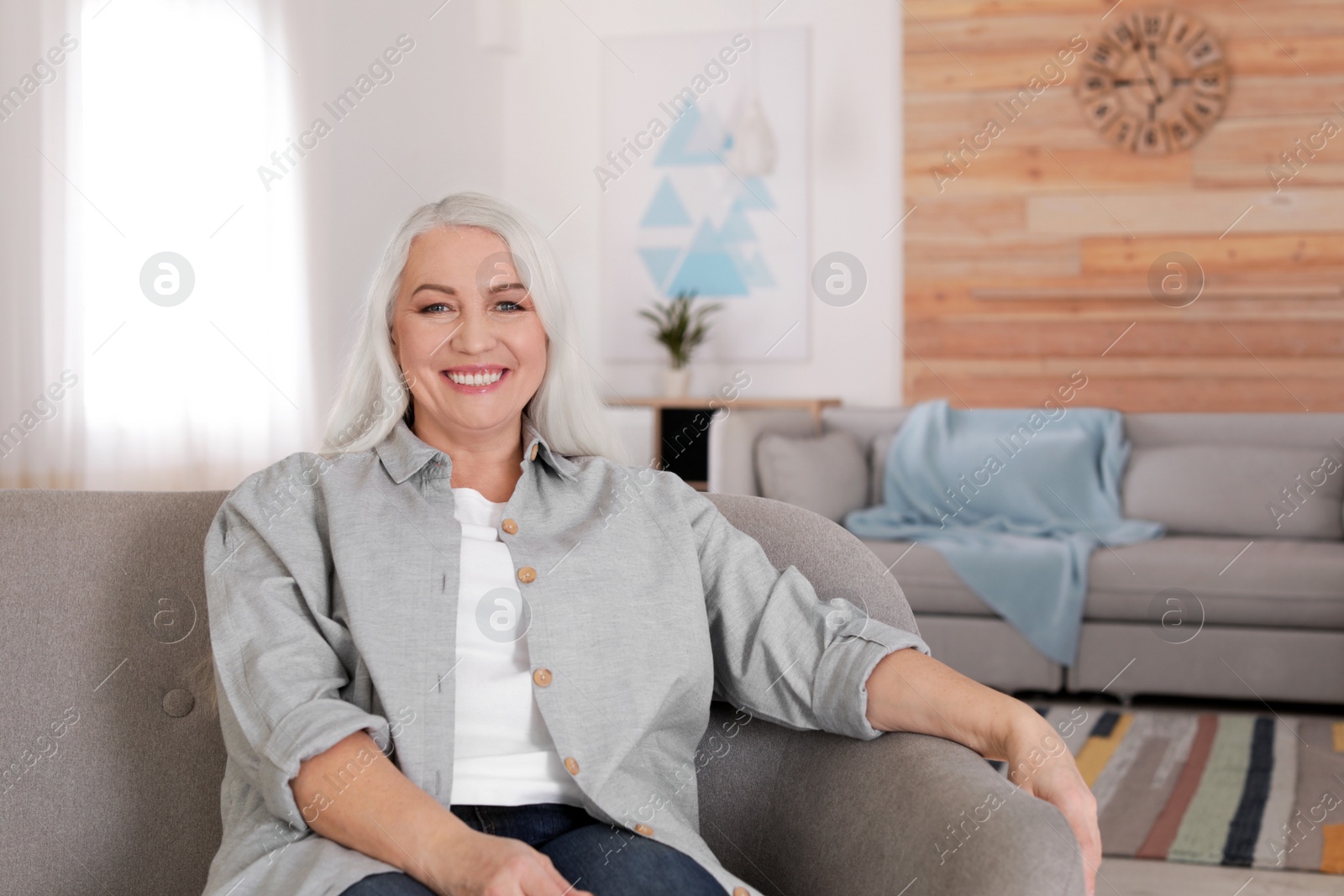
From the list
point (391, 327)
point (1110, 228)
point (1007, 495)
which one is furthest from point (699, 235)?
point (391, 327)

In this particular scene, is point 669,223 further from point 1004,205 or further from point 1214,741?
point 1214,741

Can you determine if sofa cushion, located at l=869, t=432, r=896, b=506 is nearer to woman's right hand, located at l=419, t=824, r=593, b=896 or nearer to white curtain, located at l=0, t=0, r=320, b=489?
white curtain, located at l=0, t=0, r=320, b=489

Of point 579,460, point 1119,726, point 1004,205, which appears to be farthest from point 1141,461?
point 579,460

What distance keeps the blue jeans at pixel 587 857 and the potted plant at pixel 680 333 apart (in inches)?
164

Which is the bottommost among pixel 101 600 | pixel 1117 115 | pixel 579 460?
pixel 101 600

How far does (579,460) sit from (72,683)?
0.59m

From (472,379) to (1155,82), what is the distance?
436 cm

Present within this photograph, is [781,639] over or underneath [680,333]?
underneath

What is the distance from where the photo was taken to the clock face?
15.7 ft

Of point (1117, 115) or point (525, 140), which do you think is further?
point (525, 140)

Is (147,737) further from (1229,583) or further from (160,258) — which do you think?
(1229,583)

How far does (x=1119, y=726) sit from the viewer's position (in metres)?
3.03

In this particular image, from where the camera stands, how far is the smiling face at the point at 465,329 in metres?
1.30

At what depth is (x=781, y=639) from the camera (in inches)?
47.9
